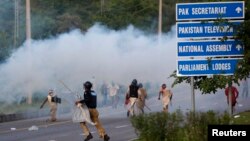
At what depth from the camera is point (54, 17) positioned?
49.9 m

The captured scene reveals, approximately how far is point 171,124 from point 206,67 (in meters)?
1.76

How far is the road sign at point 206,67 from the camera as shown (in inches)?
614

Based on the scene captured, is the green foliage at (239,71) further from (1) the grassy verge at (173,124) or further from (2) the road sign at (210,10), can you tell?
(1) the grassy verge at (173,124)

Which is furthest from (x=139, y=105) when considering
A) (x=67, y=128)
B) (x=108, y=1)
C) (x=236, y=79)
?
(x=108, y=1)

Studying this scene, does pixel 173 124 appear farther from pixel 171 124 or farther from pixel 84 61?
pixel 84 61

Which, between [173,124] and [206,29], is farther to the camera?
[206,29]

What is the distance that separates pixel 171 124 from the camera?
14672mm

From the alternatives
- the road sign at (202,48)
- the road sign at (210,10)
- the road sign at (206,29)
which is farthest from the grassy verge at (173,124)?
the road sign at (210,10)

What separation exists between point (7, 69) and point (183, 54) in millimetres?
18907

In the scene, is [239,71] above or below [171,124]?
above

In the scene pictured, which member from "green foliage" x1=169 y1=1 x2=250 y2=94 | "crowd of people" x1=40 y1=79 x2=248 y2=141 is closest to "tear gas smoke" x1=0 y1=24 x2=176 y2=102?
"crowd of people" x1=40 y1=79 x2=248 y2=141

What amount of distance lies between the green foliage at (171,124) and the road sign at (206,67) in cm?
126

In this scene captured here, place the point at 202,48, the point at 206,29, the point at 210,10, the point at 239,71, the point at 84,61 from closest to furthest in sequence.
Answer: the point at 210,10 → the point at 202,48 → the point at 206,29 → the point at 239,71 → the point at 84,61

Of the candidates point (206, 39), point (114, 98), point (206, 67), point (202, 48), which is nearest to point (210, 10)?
point (206, 39)
